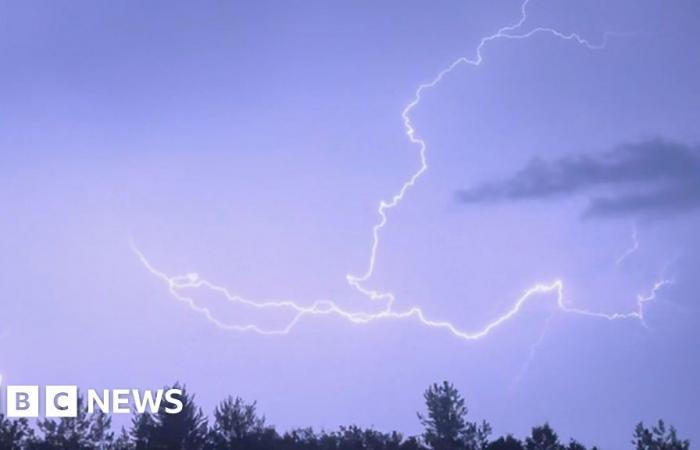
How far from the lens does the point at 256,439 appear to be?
39969 mm

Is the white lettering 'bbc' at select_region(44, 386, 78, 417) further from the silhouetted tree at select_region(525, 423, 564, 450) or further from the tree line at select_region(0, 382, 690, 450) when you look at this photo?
the silhouetted tree at select_region(525, 423, 564, 450)

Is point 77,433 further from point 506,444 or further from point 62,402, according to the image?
point 506,444

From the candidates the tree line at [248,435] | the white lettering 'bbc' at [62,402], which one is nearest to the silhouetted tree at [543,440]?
the tree line at [248,435]

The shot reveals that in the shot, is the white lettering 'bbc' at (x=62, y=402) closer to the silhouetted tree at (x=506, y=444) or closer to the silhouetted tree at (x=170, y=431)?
the silhouetted tree at (x=170, y=431)

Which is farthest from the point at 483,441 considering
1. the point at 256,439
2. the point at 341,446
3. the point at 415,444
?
the point at 256,439

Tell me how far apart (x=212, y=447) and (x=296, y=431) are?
976 cm

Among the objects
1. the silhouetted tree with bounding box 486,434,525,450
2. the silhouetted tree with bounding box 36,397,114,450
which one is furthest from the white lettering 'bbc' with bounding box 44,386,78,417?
the silhouetted tree with bounding box 486,434,525,450

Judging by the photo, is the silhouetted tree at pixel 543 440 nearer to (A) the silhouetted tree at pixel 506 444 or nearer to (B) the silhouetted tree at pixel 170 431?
(A) the silhouetted tree at pixel 506 444

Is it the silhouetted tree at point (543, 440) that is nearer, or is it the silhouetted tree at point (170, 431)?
the silhouetted tree at point (170, 431)

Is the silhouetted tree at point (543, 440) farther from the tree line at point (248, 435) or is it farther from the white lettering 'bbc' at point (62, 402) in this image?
the white lettering 'bbc' at point (62, 402)

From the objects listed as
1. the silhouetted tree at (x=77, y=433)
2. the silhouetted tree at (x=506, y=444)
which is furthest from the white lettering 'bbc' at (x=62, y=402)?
the silhouetted tree at (x=506, y=444)

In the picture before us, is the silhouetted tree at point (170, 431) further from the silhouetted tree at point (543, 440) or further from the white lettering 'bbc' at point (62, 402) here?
the silhouetted tree at point (543, 440)

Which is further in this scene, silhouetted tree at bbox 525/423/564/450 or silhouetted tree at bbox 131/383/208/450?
silhouetted tree at bbox 525/423/564/450

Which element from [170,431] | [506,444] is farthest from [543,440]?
[170,431]
